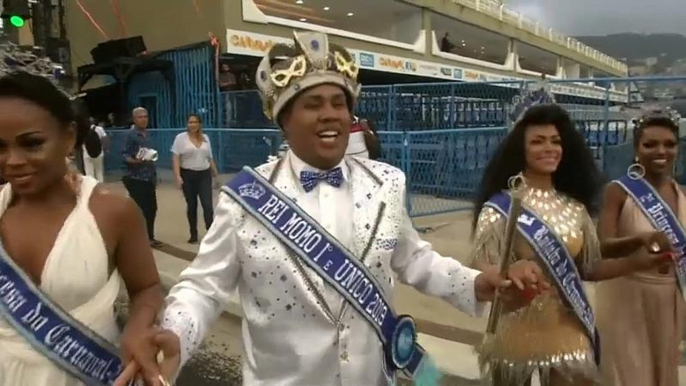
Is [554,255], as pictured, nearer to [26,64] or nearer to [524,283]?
[524,283]

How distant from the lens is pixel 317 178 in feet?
6.82

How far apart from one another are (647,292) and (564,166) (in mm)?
761

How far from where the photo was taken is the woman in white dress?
1887 mm

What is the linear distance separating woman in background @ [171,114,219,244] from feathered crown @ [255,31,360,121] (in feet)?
22.3

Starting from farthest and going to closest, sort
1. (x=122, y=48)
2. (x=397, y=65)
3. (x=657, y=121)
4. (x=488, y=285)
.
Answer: (x=397, y=65) < (x=122, y=48) < (x=657, y=121) < (x=488, y=285)

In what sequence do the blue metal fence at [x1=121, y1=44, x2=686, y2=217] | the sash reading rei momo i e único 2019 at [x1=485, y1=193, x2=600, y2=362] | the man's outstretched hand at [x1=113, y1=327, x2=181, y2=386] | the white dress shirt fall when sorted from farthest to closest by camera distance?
the white dress shirt
the blue metal fence at [x1=121, y1=44, x2=686, y2=217]
the sash reading rei momo i e único 2019 at [x1=485, y1=193, x2=600, y2=362]
the man's outstretched hand at [x1=113, y1=327, x2=181, y2=386]

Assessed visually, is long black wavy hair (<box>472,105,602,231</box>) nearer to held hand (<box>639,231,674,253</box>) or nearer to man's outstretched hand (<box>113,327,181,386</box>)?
held hand (<box>639,231,674,253</box>)

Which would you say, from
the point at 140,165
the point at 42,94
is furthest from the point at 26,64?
the point at 140,165

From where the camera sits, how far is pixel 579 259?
3.05 m

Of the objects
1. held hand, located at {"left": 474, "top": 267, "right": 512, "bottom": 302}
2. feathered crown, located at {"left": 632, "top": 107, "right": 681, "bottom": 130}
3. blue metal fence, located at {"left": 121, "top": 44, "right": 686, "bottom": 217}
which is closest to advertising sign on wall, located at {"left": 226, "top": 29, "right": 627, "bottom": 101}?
blue metal fence, located at {"left": 121, "top": 44, "right": 686, "bottom": 217}

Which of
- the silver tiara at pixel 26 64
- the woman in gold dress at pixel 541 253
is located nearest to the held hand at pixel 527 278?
the woman in gold dress at pixel 541 253

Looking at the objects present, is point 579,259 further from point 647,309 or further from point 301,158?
point 301,158

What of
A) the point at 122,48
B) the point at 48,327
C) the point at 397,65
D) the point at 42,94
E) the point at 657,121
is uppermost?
the point at 122,48

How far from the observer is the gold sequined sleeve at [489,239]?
9.46 feet
